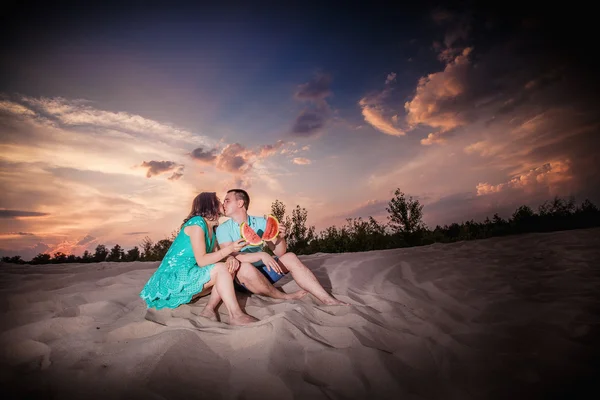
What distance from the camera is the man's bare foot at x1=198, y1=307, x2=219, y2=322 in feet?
8.87

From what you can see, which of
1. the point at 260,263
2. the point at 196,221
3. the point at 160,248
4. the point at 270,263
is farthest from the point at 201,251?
the point at 160,248

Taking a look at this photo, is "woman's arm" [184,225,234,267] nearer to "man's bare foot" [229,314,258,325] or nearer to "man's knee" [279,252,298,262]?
"man's bare foot" [229,314,258,325]

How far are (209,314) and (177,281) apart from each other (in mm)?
460

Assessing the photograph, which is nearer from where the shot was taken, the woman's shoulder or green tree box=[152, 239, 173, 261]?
the woman's shoulder

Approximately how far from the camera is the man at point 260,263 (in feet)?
10.2

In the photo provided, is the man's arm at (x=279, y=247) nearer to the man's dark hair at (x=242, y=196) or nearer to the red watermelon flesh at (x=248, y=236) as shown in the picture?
the man's dark hair at (x=242, y=196)

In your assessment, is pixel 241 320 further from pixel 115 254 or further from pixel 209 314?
pixel 115 254

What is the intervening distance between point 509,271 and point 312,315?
9.54ft

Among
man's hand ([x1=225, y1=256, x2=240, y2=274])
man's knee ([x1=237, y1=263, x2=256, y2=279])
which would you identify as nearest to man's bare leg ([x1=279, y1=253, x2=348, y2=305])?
man's knee ([x1=237, y1=263, x2=256, y2=279])

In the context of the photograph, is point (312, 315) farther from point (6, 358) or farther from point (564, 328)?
point (6, 358)

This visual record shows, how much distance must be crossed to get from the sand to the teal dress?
0.15 m

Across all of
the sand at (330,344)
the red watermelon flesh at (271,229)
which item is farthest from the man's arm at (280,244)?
the sand at (330,344)

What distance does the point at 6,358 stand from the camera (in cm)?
198

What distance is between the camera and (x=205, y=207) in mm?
3092
